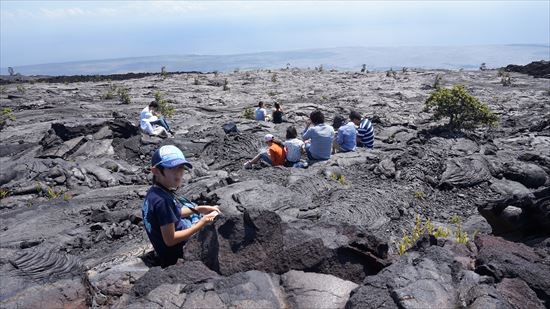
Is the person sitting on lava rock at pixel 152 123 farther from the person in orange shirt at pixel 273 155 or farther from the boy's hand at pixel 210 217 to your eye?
the boy's hand at pixel 210 217

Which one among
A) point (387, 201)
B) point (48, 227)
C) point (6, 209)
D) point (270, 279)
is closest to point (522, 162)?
point (387, 201)

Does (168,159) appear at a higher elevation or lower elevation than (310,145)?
higher

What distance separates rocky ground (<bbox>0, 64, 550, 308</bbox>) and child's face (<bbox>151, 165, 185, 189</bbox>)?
799mm

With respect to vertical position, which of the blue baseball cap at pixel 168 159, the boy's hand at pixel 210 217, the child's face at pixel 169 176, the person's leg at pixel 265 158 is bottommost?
the person's leg at pixel 265 158

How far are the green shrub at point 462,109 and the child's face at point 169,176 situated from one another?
17.2 metres

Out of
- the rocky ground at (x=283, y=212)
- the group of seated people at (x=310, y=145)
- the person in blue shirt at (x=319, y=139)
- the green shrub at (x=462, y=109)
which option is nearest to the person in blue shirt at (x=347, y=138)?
the group of seated people at (x=310, y=145)

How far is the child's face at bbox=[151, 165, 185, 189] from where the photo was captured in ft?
19.3

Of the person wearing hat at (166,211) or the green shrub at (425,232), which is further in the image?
the green shrub at (425,232)

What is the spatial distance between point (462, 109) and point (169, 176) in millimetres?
17610

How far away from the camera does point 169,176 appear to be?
19.4ft

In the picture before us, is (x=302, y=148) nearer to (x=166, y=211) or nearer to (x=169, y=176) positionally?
(x=169, y=176)

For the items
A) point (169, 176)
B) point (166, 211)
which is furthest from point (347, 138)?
point (166, 211)

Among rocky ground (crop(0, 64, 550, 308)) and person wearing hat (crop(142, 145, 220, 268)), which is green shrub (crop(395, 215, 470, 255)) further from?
person wearing hat (crop(142, 145, 220, 268))

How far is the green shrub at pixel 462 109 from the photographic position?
20078 mm
